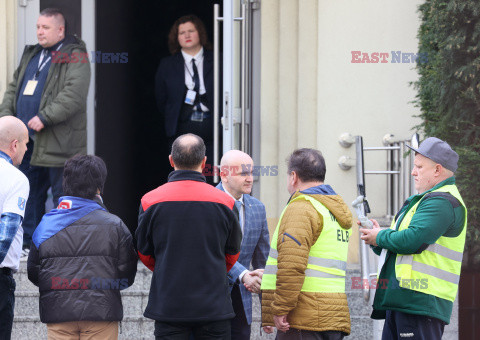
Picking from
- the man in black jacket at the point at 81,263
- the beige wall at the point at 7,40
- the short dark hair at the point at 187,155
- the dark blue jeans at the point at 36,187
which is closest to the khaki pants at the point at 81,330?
the man in black jacket at the point at 81,263

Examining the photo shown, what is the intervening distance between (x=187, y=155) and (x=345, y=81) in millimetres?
3380

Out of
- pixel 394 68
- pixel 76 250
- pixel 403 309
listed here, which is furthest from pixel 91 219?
pixel 394 68

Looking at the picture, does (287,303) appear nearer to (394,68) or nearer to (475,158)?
(475,158)

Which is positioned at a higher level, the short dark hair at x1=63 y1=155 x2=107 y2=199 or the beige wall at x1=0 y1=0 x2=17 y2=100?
the beige wall at x1=0 y1=0 x2=17 y2=100

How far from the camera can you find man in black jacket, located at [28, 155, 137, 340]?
15.2 ft

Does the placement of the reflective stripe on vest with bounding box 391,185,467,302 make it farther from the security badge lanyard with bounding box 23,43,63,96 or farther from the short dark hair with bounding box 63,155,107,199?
the security badge lanyard with bounding box 23,43,63,96

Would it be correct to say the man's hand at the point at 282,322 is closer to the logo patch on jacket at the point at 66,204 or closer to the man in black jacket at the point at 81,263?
the man in black jacket at the point at 81,263

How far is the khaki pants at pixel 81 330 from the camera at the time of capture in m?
4.66

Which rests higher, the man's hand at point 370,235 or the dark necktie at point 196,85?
the dark necktie at point 196,85

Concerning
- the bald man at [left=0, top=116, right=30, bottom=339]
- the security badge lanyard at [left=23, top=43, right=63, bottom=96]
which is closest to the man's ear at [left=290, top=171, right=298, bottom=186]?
the bald man at [left=0, top=116, right=30, bottom=339]

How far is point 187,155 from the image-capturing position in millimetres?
4676

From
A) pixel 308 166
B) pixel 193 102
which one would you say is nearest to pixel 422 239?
pixel 308 166

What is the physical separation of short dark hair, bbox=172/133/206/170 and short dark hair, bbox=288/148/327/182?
1.78ft

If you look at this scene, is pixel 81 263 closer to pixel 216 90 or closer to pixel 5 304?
pixel 5 304
